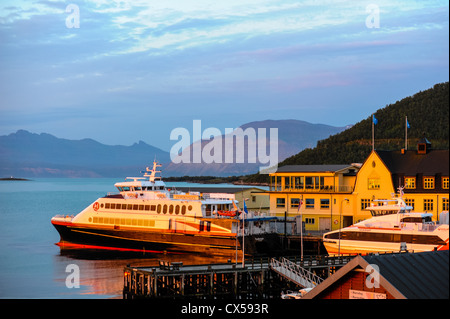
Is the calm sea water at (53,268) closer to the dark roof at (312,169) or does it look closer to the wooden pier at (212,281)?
the wooden pier at (212,281)

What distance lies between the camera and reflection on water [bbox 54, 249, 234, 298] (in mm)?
42812

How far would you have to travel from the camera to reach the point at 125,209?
Answer: 61469 millimetres

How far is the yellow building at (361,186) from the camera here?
55500mm

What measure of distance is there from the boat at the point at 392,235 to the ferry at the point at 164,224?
21.8ft

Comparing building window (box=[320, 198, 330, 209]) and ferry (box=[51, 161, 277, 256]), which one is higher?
building window (box=[320, 198, 330, 209])

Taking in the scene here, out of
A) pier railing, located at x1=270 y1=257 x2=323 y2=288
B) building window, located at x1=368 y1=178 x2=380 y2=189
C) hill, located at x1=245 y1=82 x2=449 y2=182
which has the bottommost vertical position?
pier railing, located at x1=270 y1=257 x2=323 y2=288

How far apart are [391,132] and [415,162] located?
37210mm

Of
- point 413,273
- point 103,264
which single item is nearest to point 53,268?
point 103,264

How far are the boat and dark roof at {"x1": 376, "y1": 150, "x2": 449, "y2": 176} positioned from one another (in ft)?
23.6

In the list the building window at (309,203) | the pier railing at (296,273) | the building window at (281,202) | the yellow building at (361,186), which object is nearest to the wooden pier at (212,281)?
the pier railing at (296,273)

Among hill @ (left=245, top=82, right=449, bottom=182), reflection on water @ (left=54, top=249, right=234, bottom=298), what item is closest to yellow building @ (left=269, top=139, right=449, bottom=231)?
hill @ (left=245, top=82, right=449, bottom=182)

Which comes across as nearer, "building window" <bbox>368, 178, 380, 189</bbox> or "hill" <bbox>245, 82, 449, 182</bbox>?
"building window" <bbox>368, 178, 380, 189</bbox>

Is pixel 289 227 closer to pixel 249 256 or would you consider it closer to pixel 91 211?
pixel 249 256

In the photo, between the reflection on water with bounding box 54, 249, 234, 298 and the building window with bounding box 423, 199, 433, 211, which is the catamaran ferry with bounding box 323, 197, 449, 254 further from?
the reflection on water with bounding box 54, 249, 234, 298
